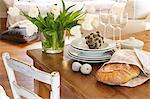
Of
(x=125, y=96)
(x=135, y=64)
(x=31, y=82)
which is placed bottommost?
(x=31, y=82)

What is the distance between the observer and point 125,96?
132cm

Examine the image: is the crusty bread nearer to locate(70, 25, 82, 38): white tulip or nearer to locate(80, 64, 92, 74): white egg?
locate(80, 64, 92, 74): white egg

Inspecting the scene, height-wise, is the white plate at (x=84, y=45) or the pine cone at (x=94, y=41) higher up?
the pine cone at (x=94, y=41)

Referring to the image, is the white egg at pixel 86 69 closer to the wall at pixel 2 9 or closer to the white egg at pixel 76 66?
the white egg at pixel 76 66

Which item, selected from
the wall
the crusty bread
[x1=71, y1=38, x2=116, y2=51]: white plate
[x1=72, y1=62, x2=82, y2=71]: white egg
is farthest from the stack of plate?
the wall

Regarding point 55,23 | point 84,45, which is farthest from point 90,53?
point 55,23

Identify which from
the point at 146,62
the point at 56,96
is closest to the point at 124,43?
the point at 146,62

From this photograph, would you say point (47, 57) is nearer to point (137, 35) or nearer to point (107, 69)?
point (107, 69)

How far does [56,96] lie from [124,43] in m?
0.69

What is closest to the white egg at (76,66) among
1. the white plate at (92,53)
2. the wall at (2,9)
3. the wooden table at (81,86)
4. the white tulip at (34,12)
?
the wooden table at (81,86)

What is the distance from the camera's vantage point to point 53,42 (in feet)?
6.09

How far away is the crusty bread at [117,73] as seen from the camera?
138 cm

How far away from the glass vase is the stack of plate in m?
0.09

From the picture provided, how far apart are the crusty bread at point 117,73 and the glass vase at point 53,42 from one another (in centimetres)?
47
